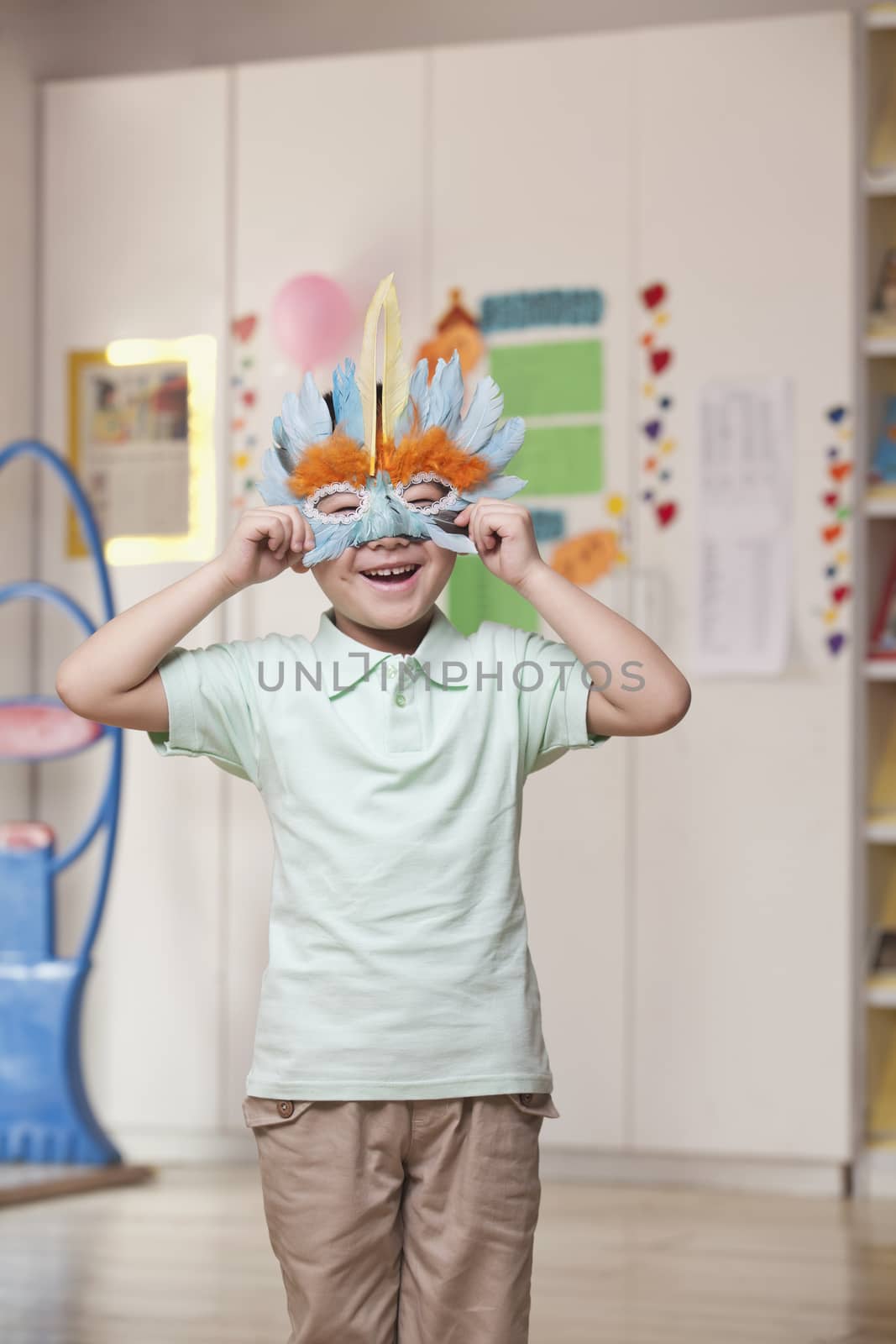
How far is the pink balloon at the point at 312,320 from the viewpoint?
307 centimetres

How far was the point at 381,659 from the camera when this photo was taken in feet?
4.62

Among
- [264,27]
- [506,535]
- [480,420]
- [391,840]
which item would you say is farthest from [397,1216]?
[264,27]

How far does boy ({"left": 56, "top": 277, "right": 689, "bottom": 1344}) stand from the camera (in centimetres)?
133

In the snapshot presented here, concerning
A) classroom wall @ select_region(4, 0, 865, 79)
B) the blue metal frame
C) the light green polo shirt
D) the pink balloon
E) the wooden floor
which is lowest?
the wooden floor

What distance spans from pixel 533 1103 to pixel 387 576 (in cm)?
46

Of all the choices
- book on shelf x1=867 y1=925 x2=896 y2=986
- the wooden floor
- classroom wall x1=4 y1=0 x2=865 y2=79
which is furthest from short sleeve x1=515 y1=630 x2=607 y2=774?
classroom wall x1=4 y1=0 x2=865 y2=79

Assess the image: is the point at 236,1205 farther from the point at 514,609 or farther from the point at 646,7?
the point at 646,7

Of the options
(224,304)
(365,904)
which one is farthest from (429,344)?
(365,904)

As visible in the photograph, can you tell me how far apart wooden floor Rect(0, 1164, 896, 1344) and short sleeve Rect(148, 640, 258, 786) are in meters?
1.04

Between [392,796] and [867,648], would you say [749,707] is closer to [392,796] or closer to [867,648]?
[867,648]

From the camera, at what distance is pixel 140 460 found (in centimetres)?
327

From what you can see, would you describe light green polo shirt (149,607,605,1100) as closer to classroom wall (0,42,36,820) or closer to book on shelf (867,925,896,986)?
book on shelf (867,925,896,986)

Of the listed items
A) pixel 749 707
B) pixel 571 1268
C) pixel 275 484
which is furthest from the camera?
pixel 749 707

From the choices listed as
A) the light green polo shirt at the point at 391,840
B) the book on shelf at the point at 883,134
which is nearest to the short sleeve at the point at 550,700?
the light green polo shirt at the point at 391,840
